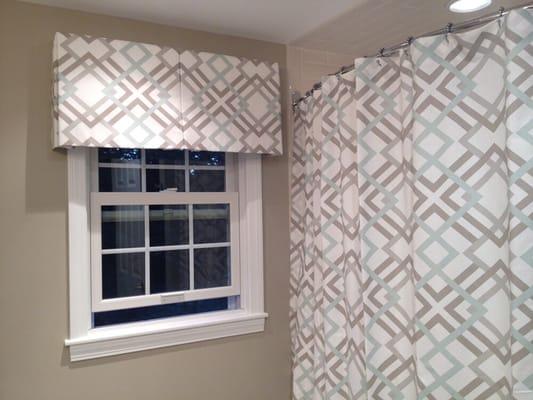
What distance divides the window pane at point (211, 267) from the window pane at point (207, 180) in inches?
12.4

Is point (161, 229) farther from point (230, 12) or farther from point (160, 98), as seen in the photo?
point (230, 12)

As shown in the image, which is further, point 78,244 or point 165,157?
point 165,157

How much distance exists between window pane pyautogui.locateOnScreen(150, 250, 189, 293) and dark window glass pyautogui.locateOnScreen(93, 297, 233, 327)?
9 centimetres

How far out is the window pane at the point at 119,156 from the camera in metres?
1.97

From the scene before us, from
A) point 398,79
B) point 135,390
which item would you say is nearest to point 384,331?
point 398,79

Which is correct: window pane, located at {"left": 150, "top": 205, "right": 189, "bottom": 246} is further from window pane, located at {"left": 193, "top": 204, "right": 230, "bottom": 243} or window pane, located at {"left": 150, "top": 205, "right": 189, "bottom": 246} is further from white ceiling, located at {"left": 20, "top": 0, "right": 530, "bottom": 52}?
white ceiling, located at {"left": 20, "top": 0, "right": 530, "bottom": 52}

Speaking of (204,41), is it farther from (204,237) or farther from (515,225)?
(515,225)

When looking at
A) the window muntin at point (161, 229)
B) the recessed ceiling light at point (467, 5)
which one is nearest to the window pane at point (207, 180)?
the window muntin at point (161, 229)

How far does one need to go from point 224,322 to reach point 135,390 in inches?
19.4

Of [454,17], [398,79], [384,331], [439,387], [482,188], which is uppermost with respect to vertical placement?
[454,17]

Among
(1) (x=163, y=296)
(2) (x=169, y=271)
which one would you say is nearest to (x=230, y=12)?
(2) (x=169, y=271)

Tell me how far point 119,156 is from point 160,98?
0.36 m

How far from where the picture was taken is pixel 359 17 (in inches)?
74.2

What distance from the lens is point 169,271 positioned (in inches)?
82.7
